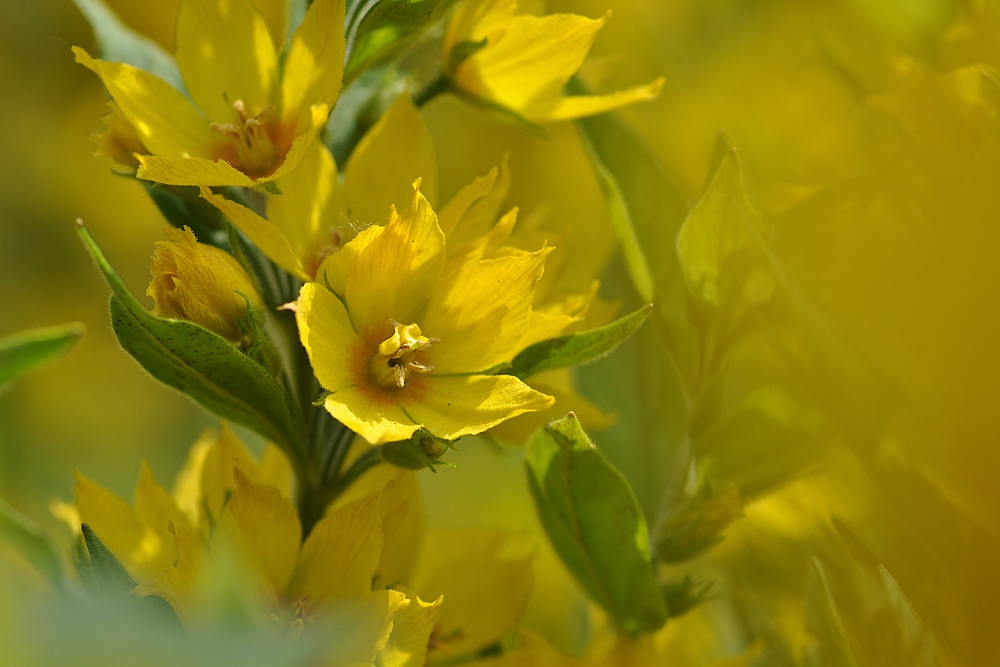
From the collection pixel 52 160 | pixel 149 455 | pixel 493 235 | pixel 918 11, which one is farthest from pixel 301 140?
pixel 52 160

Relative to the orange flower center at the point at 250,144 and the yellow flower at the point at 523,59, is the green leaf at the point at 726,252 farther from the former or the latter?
the orange flower center at the point at 250,144

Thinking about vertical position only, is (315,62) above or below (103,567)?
above

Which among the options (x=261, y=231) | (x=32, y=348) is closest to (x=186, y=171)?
(x=261, y=231)

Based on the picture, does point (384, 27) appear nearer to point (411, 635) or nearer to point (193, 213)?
point (193, 213)

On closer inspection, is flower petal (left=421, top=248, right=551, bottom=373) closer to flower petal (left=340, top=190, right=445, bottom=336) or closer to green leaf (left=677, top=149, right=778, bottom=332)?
flower petal (left=340, top=190, right=445, bottom=336)

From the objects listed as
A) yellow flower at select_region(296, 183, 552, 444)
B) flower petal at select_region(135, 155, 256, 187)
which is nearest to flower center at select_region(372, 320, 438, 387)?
yellow flower at select_region(296, 183, 552, 444)

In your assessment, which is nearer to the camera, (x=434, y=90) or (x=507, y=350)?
(x=507, y=350)

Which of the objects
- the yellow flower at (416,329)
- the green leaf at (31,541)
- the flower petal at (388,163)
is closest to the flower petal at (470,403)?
the yellow flower at (416,329)
